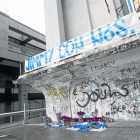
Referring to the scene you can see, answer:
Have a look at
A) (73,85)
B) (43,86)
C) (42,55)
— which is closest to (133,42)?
(73,85)

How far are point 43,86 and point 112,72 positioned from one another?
5.17 metres

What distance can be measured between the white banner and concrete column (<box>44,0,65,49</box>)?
8.33ft

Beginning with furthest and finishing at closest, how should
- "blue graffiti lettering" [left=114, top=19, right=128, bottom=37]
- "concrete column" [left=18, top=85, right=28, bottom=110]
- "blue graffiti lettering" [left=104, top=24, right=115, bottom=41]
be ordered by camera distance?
"concrete column" [left=18, top=85, right=28, bottom=110], "blue graffiti lettering" [left=104, top=24, right=115, bottom=41], "blue graffiti lettering" [left=114, top=19, right=128, bottom=37]

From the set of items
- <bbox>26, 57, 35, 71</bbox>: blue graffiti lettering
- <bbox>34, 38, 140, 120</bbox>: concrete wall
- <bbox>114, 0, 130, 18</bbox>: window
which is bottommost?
<bbox>34, 38, 140, 120</bbox>: concrete wall

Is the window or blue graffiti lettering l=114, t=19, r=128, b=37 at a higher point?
the window

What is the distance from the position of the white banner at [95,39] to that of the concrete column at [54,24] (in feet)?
8.33

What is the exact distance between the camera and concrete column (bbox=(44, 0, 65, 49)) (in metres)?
10.3

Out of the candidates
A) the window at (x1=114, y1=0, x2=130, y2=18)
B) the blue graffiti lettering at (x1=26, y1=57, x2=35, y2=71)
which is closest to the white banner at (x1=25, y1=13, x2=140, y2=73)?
the blue graffiti lettering at (x1=26, y1=57, x2=35, y2=71)

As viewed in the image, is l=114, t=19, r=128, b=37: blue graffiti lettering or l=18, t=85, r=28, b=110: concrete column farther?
l=18, t=85, r=28, b=110: concrete column

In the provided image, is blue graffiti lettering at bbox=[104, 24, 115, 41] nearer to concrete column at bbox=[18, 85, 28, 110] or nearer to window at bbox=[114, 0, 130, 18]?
window at bbox=[114, 0, 130, 18]

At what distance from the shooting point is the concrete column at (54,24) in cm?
1035

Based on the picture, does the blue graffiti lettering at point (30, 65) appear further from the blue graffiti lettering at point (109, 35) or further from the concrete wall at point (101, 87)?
the blue graffiti lettering at point (109, 35)

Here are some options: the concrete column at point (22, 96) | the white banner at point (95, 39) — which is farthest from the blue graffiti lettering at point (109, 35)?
the concrete column at point (22, 96)

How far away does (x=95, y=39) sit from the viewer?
650 cm
